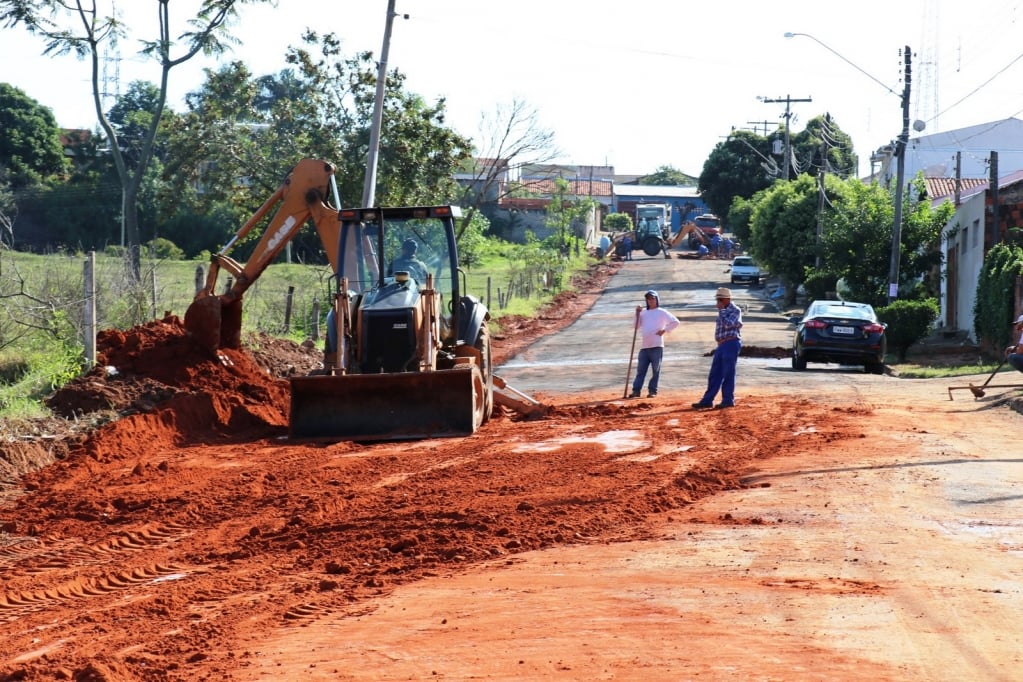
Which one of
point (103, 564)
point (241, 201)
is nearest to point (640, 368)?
point (103, 564)

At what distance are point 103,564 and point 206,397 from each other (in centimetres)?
737

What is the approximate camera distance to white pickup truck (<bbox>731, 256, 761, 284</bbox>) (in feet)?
223

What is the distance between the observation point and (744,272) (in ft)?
223

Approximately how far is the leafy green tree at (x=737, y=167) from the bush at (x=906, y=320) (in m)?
56.7

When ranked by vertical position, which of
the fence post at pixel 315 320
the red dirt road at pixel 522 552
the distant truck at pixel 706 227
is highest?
the distant truck at pixel 706 227

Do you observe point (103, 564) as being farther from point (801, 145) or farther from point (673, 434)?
point (801, 145)

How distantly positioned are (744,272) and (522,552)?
60.5m

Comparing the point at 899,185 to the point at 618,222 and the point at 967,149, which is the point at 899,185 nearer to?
the point at 967,149

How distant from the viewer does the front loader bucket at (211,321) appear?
659 inches

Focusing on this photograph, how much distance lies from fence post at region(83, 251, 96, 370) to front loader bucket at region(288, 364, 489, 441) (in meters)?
3.85

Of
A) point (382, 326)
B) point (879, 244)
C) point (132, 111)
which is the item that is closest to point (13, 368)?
point (382, 326)

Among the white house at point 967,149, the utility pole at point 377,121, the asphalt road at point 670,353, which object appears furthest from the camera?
the white house at point 967,149

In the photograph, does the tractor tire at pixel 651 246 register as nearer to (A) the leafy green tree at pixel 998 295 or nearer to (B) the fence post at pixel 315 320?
(A) the leafy green tree at pixel 998 295

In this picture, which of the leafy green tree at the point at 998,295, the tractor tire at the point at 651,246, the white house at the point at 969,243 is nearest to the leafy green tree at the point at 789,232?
the white house at the point at 969,243
